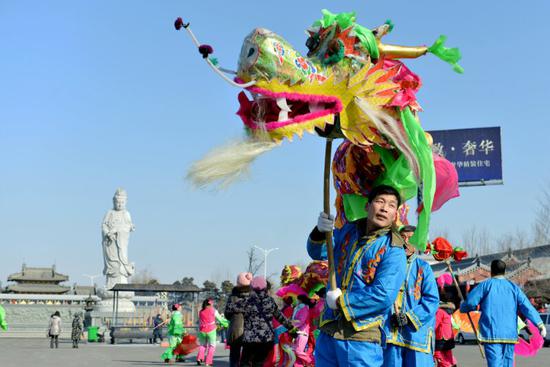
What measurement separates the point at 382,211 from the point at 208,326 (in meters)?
11.2

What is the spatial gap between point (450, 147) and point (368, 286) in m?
29.0

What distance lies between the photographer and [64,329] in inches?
1529

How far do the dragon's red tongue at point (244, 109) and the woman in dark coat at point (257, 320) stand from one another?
4861mm

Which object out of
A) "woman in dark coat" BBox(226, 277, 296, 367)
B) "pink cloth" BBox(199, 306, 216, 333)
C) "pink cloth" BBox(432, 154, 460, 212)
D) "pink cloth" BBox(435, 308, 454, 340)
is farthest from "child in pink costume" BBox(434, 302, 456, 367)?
"pink cloth" BBox(199, 306, 216, 333)

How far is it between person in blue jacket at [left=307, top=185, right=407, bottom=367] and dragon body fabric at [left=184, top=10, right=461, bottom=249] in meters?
0.41

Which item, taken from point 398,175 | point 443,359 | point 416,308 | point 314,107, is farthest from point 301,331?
point 314,107

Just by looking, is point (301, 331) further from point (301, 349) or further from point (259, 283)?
point (259, 283)

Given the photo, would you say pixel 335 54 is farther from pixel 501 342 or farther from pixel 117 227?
pixel 117 227

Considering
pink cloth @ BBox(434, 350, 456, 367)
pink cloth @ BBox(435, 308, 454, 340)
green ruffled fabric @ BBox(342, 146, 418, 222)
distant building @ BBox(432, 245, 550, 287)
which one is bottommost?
pink cloth @ BBox(434, 350, 456, 367)

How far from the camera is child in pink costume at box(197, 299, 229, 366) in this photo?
1545 centimetres

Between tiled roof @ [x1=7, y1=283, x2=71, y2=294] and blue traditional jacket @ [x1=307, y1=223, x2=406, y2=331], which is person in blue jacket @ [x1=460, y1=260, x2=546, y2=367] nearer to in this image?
Answer: blue traditional jacket @ [x1=307, y1=223, x2=406, y2=331]

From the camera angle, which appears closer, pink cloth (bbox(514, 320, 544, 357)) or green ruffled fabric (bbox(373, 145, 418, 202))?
green ruffled fabric (bbox(373, 145, 418, 202))

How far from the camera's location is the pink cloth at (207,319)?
50.7 ft

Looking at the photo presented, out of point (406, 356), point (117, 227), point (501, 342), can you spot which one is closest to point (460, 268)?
point (117, 227)
